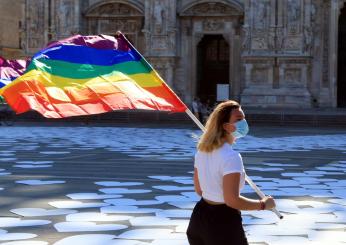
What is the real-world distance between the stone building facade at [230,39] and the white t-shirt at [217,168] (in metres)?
31.5

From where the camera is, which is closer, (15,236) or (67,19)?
(15,236)

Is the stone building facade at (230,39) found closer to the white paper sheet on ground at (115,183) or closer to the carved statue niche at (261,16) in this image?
the carved statue niche at (261,16)

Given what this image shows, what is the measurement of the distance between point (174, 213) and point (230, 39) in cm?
3120

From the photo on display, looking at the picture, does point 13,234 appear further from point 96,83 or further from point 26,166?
point 26,166

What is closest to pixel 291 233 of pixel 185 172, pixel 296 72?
pixel 185 172

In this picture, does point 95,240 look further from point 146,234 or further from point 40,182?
point 40,182

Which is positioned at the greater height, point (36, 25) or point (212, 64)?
point (36, 25)

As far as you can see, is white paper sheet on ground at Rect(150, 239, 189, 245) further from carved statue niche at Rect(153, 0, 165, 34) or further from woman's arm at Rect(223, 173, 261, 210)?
carved statue niche at Rect(153, 0, 165, 34)

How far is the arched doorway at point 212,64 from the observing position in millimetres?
42781

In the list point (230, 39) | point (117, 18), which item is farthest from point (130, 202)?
point (117, 18)

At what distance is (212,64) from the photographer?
43219 millimetres

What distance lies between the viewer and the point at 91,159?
18.5m

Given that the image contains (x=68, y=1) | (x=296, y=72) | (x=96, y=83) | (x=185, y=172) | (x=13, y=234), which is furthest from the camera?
(x=68, y=1)

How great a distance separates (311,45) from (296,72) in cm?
163
